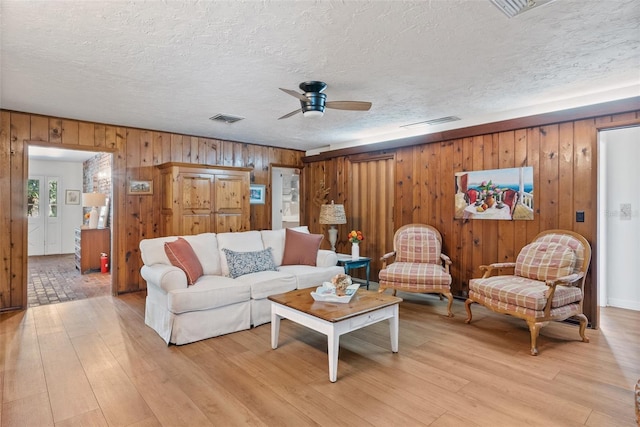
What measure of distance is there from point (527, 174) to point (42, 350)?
5.16 meters

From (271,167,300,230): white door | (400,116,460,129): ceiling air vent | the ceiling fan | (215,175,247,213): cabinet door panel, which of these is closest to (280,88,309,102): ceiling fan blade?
the ceiling fan

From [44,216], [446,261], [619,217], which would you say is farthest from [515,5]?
[44,216]

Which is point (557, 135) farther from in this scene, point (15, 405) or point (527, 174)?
point (15, 405)

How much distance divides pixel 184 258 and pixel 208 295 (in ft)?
1.65

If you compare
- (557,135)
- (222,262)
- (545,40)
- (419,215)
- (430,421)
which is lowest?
(430,421)

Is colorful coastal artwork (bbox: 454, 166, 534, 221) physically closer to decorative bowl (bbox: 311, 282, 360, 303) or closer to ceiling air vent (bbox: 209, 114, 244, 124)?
decorative bowl (bbox: 311, 282, 360, 303)

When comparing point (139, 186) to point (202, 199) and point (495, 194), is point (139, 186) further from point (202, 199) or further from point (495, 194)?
point (495, 194)

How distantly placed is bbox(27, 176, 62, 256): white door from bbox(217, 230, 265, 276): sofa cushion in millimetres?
7177

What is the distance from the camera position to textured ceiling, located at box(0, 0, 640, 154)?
2.01 m

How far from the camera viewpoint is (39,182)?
27.5ft

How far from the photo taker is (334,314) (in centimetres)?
253

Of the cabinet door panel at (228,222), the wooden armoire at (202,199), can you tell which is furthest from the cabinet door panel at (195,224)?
the cabinet door panel at (228,222)

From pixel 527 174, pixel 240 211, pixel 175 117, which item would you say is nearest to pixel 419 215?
pixel 527 174

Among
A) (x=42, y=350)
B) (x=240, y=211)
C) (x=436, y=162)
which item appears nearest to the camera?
(x=42, y=350)
